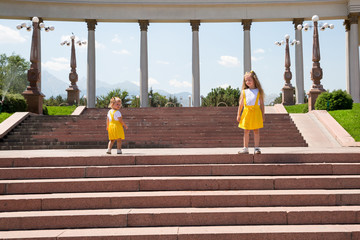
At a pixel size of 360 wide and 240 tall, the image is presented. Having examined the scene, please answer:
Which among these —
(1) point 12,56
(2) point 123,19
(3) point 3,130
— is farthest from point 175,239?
(1) point 12,56

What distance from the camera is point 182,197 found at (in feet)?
26.3

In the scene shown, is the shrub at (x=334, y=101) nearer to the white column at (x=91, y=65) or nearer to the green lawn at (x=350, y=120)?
the green lawn at (x=350, y=120)

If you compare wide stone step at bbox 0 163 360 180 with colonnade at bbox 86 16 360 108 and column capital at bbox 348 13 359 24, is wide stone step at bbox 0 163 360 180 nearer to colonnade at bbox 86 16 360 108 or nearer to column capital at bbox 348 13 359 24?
colonnade at bbox 86 16 360 108

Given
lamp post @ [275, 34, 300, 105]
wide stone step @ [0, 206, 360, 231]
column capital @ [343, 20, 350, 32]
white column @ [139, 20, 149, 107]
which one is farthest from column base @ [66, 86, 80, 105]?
column capital @ [343, 20, 350, 32]

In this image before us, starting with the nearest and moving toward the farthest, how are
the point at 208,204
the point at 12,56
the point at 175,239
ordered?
the point at 175,239
the point at 208,204
the point at 12,56

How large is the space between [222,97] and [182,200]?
7470 cm

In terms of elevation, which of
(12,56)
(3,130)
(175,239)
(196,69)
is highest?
(12,56)

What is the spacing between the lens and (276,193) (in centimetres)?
810

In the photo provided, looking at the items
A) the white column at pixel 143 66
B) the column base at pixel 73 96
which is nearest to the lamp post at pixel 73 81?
the column base at pixel 73 96

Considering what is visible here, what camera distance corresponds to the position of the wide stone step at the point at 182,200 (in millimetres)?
7930

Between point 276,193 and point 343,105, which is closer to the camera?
point 276,193

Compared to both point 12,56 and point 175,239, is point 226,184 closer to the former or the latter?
point 175,239

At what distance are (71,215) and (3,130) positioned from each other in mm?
13869

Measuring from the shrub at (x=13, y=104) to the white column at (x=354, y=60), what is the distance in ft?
122
